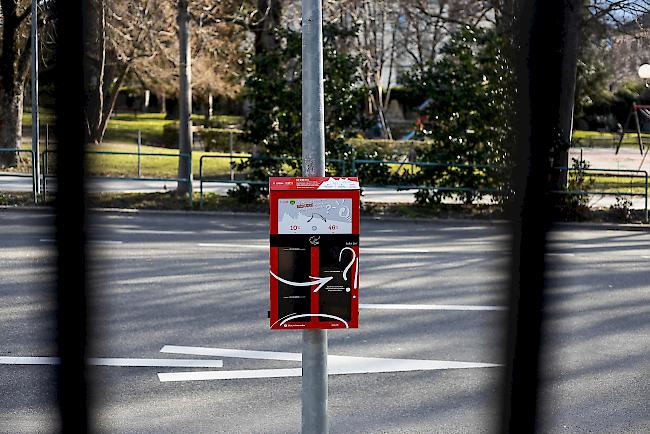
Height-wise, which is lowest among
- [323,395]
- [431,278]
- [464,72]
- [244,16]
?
[431,278]

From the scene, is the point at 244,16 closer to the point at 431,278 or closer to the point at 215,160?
the point at 215,160

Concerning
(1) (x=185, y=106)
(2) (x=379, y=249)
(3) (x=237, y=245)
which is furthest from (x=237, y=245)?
(1) (x=185, y=106)

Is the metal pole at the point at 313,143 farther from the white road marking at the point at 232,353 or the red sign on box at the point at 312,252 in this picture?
the white road marking at the point at 232,353

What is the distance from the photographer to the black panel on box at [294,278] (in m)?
2.16

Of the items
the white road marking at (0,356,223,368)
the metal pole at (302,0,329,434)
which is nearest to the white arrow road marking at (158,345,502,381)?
the white road marking at (0,356,223,368)

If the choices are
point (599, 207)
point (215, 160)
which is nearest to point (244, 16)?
point (215, 160)

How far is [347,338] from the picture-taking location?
621cm

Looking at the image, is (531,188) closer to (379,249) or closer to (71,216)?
(71,216)

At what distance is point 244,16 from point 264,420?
14556mm

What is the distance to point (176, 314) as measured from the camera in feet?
22.4

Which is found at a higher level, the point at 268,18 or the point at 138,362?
the point at 268,18

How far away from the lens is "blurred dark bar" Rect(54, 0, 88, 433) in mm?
1055

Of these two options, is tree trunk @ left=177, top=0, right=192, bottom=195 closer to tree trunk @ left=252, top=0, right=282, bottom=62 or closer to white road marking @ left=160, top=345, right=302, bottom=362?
tree trunk @ left=252, top=0, right=282, bottom=62

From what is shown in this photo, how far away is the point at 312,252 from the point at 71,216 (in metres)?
1.06
